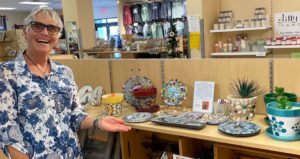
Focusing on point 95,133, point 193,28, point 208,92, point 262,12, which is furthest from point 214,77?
point 262,12

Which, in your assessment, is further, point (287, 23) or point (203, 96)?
point (287, 23)

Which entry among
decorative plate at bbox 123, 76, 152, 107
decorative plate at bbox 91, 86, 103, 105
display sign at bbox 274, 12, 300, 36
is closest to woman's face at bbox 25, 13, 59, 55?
decorative plate at bbox 123, 76, 152, 107

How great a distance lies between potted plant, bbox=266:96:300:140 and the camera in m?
1.32

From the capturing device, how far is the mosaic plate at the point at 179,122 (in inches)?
62.3

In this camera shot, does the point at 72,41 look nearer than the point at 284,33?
No

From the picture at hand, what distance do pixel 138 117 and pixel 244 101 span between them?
642mm

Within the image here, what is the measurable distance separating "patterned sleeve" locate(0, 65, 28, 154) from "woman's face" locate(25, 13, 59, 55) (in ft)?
0.57

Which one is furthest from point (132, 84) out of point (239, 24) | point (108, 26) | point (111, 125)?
point (108, 26)

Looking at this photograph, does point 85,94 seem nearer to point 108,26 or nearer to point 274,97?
point 274,97

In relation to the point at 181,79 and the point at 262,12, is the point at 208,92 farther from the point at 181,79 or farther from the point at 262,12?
the point at 262,12

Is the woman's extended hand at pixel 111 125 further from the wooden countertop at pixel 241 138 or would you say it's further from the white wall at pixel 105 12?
the white wall at pixel 105 12

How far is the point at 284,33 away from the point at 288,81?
306 centimetres

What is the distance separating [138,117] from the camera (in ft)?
6.07

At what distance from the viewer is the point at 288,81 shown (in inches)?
65.7
